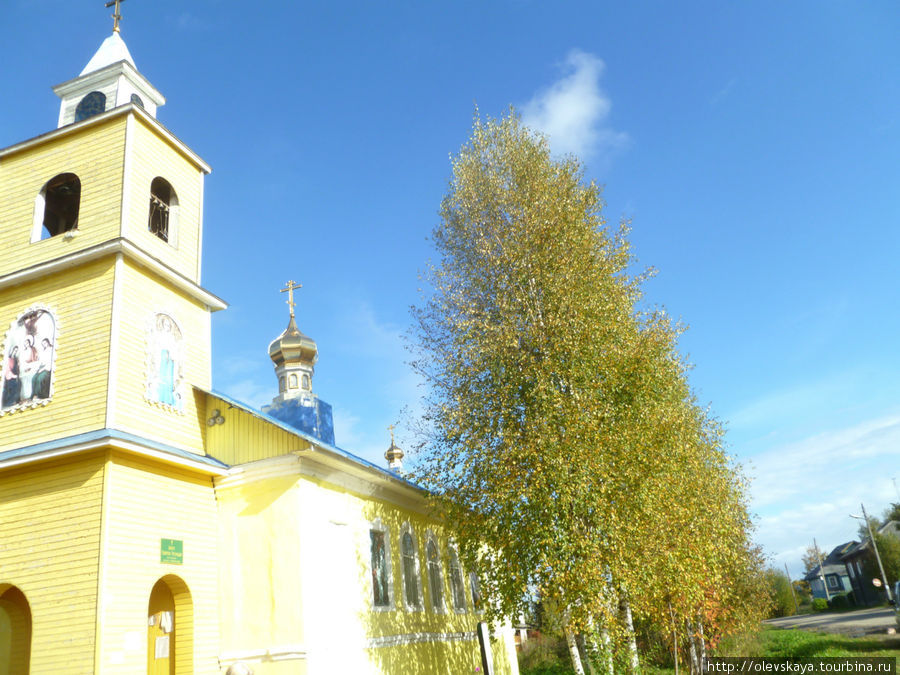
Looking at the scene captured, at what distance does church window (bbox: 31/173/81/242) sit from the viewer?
13523 millimetres

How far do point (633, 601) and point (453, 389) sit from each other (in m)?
5.42

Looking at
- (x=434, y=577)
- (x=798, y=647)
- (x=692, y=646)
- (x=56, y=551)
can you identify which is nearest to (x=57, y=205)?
(x=56, y=551)

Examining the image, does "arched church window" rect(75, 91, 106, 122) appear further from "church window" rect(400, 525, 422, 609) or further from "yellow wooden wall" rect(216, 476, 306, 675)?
"church window" rect(400, 525, 422, 609)

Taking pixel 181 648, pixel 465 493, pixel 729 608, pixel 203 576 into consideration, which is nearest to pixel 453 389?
pixel 465 493

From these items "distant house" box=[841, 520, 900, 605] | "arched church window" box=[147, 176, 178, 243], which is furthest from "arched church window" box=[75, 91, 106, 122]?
"distant house" box=[841, 520, 900, 605]

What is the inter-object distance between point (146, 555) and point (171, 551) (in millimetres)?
592

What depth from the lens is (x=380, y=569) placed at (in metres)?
14.8

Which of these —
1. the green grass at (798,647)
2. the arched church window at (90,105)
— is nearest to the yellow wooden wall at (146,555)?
the arched church window at (90,105)

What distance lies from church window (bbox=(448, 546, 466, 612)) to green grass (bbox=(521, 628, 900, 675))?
6093 millimetres

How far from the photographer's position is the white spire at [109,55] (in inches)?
582

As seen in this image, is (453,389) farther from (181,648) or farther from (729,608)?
(729,608)

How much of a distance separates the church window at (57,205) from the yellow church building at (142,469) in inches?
1.7

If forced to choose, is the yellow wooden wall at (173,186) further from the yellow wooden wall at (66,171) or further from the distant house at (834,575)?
the distant house at (834,575)

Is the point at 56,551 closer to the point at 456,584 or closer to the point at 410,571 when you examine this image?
the point at 410,571
